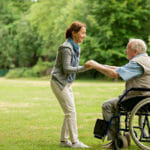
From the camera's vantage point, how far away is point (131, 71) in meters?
4.56

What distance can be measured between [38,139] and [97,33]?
33232 mm

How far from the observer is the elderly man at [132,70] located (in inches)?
179

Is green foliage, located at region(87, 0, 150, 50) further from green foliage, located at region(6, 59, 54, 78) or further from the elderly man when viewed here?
the elderly man

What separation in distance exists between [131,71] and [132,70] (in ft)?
0.07

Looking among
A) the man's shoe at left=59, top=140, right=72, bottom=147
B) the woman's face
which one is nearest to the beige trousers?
the man's shoe at left=59, top=140, right=72, bottom=147

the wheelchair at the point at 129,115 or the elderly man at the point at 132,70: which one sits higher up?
the elderly man at the point at 132,70

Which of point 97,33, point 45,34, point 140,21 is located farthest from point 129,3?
point 45,34

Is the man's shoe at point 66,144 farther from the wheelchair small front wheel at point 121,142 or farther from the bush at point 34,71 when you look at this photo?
the bush at point 34,71

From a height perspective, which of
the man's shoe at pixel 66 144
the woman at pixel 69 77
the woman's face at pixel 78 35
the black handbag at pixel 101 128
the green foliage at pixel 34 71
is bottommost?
the green foliage at pixel 34 71

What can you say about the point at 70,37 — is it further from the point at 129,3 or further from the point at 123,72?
the point at 129,3

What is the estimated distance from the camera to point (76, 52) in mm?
5223

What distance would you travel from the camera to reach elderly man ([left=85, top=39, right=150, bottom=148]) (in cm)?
455

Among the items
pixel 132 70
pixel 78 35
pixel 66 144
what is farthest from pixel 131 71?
pixel 66 144

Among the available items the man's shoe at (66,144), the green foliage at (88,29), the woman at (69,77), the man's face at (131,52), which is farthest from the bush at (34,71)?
the man's face at (131,52)
